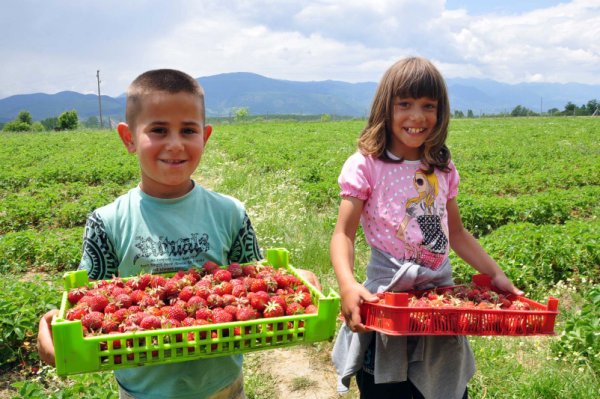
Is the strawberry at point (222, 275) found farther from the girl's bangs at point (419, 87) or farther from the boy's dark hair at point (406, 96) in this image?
the girl's bangs at point (419, 87)

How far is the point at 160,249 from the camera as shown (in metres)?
2.28

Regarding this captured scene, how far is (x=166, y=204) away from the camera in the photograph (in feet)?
7.66

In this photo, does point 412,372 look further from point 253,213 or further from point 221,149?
point 221,149

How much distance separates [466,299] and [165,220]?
4.84ft

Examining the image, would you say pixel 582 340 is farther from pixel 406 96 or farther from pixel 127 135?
pixel 127 135

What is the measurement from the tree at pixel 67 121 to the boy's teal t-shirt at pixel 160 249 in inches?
3167

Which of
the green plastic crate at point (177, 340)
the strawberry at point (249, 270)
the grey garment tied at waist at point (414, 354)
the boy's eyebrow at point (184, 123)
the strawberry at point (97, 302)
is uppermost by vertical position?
the boy's eyebrow at point (184, 123)

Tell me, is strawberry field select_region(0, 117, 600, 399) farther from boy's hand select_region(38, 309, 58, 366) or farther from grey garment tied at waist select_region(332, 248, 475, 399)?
boy's hand select_region(38, 309, 58, 366)

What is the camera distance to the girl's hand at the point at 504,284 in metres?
2.63

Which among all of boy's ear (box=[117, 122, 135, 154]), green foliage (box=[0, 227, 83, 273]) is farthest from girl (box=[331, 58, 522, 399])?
green foliage (box=[0, 227, 83, 273])

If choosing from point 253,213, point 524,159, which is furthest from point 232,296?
point 524,159

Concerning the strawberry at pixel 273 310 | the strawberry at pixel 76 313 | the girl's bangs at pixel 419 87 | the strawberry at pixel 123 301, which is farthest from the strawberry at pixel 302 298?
the girl's bangs at pixel 419 87

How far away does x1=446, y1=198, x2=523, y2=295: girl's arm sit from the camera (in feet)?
9.16

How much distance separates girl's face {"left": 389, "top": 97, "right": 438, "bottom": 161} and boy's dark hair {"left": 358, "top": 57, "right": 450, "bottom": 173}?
0.10ft
